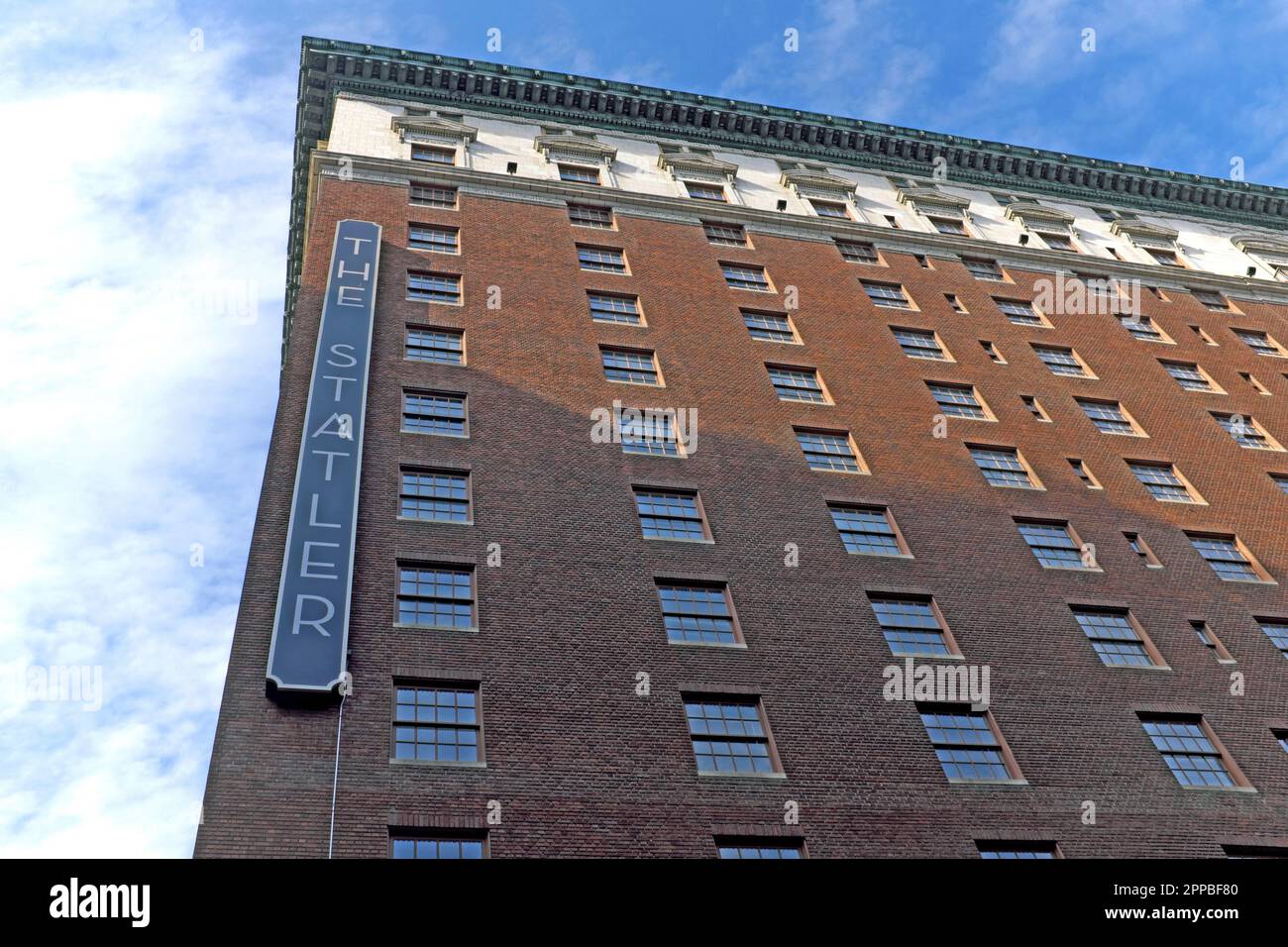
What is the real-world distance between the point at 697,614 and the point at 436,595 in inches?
270

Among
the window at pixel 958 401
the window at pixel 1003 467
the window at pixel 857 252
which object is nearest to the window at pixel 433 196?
the window at pixel 857 252

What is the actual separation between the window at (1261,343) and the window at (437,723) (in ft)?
139

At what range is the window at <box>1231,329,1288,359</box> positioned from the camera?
5325cm

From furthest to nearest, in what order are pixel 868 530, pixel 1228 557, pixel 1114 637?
pixel 1228 557 → pixel 868 530 → pixel 1114 637

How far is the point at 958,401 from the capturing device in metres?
43.4

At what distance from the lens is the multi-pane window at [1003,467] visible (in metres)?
39.4

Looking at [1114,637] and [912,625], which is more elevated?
[912,625]

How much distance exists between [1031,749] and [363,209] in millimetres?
32180

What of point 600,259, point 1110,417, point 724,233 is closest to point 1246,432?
point 1110,417

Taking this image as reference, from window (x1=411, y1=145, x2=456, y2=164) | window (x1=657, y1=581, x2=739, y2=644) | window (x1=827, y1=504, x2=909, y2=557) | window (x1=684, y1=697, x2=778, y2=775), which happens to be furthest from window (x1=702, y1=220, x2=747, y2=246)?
window (x1=684, y1=697, x2=778, y2=775)

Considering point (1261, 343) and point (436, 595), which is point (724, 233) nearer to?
point (1261, 343)

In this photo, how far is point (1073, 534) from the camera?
3753 centimetres

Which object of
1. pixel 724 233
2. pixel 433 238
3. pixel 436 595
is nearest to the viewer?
pixel 436 595
